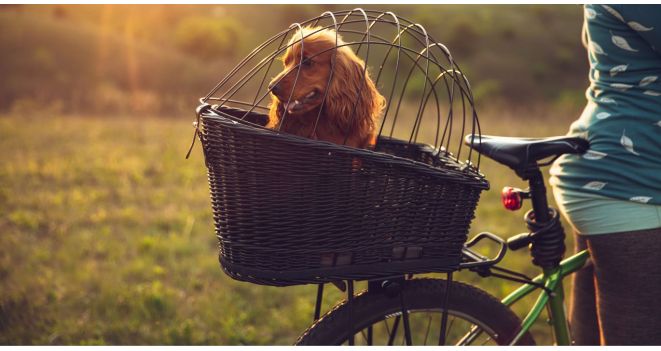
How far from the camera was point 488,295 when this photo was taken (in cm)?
242

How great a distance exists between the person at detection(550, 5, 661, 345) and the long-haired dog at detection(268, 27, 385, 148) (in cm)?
84

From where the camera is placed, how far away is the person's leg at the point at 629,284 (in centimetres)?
237

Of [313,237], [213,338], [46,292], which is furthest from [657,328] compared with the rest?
A: [46,292]

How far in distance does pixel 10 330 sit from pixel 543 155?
332cm

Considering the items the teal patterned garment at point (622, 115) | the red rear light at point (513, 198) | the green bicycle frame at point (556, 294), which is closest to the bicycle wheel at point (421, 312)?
the green bicycle frame at point (556, 294)

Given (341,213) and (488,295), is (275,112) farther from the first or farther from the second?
(488,295)

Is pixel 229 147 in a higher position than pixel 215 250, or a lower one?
higher

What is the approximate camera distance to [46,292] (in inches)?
180

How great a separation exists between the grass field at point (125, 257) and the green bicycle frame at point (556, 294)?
158 centimetres

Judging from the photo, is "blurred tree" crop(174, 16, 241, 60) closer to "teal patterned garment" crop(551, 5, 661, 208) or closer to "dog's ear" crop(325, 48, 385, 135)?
"dog's ear" crop(325, 48, 385, 135)

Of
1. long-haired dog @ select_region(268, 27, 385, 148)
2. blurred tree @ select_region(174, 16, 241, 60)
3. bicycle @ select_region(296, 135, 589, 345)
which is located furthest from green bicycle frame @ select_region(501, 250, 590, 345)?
blurred tree @ select_region(174, 16, 241, 60)

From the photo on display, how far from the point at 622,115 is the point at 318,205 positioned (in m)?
1.28

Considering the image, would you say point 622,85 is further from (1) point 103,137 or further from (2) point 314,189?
(1) point 103,137

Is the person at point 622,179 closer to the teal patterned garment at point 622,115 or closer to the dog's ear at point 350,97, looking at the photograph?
the teal patterned garment at point 622,115
